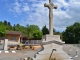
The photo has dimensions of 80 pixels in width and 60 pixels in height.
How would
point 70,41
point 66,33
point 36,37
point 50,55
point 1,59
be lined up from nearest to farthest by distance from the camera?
point 50,55, point 1,59, point 36,37, point 70,41, point 66,33

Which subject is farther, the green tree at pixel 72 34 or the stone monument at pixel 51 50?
the green tree at pixel 72 34

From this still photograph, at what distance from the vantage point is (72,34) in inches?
2474

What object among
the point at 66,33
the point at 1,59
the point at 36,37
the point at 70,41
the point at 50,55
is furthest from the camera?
the point at 66,33

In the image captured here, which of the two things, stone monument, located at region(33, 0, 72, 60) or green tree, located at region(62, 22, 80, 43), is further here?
green tree, located at region(62, 22, 80, 43)

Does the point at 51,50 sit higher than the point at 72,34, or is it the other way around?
the point at 51,50

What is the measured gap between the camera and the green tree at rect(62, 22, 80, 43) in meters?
59.7

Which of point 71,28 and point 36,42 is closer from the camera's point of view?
point 36,42

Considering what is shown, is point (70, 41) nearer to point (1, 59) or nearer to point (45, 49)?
point (1, 59)

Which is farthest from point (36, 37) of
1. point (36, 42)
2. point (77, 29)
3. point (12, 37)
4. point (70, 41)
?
point (77, 29)

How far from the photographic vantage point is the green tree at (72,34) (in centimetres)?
5969

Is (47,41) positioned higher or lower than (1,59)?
higher

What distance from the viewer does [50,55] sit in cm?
918

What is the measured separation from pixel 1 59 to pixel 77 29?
5042 cm

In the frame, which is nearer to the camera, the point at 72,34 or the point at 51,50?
the point at 51,50
